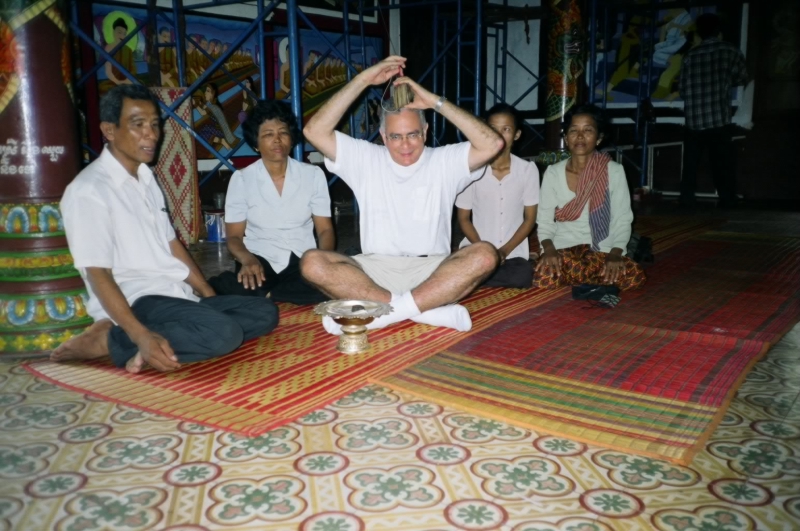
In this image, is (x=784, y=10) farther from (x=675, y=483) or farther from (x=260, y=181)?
(x=675, y=483)

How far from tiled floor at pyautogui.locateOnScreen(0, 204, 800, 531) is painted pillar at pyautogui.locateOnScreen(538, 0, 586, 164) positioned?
517 cm

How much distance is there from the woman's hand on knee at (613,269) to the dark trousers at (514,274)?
0.44 m

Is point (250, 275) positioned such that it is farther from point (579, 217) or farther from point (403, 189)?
point (579, 217)

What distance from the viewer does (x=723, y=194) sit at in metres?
8.10

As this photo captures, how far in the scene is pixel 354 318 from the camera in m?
2.73

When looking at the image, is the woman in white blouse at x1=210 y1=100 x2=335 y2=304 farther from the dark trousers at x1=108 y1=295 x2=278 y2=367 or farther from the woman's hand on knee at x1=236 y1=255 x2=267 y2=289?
the dark trousers at x1=108 y1=295 x2=278 y2=367

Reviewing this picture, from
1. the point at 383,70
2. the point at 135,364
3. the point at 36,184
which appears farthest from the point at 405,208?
the point at 36,184

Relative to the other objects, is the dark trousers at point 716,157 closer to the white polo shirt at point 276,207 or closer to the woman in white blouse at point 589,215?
the woman in white blouse at point 589,215

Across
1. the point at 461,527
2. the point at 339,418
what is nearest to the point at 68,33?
the point at 339,418

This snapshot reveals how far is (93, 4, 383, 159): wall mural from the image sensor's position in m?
6.53

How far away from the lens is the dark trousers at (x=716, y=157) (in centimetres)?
773


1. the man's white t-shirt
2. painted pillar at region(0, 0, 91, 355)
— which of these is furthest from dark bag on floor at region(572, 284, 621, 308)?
painted pillar at region(0, 0, 91, 355)

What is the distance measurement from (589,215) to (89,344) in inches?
112

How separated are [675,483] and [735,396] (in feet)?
2.47
